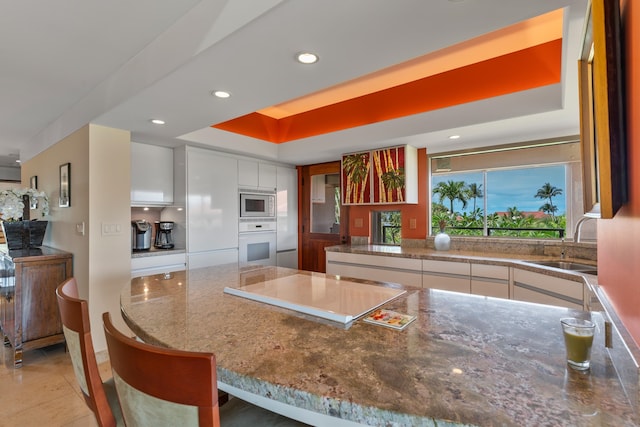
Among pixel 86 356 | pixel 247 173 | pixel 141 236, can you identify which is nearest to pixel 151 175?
pixel 141 236

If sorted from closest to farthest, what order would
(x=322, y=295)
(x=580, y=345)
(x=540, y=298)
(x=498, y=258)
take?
(x=580, y=345), (x=322, y=295), (x=540, y=298), (x=498, y=258)

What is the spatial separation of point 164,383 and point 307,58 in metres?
1.58

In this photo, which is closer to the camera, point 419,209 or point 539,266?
point 539,266

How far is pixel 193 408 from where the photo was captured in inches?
24.6

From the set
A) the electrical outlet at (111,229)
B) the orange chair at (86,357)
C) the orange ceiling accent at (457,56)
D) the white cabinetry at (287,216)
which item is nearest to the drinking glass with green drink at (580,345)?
the orange chair at (86,357)

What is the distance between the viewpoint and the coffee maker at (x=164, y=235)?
11.5 feet

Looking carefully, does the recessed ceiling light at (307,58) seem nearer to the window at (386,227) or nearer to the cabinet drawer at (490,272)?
the cabinet drawer at (490,272)

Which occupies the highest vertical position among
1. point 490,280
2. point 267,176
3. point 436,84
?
point 436,84

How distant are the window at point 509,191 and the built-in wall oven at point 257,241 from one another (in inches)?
88.5

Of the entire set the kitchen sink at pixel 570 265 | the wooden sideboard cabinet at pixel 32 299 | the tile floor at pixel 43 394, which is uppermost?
the kitchen sink at pixel 570 265

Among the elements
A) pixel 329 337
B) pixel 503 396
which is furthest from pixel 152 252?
pixel 503 396

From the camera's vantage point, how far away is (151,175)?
3.47 m

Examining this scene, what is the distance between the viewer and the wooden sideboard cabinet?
2.72m

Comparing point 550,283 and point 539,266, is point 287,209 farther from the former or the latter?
point 550,283
